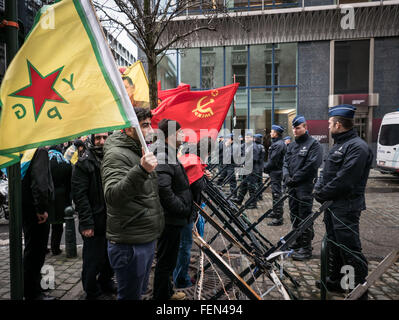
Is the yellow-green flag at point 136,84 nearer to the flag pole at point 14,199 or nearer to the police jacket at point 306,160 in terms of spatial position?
the police jacket at point 306,160

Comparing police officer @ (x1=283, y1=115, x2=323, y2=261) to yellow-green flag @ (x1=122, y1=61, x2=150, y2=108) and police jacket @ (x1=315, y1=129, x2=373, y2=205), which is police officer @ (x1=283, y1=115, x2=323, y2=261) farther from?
yellow-green flag @ (x1=122, y1=61, x2=150, y2=108)

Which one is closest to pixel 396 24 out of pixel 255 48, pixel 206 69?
pixel 255 48

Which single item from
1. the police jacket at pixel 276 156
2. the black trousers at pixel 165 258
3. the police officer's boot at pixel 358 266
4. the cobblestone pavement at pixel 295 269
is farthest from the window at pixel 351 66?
the black trousers at pixel 165 258

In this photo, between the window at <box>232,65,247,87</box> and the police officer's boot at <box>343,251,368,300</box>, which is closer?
the police officer's boot at <box>343,251,368,300</box>

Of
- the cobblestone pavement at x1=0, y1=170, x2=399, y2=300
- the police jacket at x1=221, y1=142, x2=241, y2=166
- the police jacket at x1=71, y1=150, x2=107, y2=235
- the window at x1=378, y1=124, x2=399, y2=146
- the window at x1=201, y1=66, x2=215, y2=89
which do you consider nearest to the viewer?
the police jacket at x1=71, y1=150, x2=107, y2=235

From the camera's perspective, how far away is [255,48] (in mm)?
17312

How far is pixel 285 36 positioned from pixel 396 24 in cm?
609

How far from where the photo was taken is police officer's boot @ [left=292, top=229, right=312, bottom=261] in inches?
178

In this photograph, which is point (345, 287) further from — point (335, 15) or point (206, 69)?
point (335, 15)

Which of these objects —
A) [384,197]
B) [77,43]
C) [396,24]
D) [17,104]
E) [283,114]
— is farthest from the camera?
[283,114]

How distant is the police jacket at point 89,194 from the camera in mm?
3156

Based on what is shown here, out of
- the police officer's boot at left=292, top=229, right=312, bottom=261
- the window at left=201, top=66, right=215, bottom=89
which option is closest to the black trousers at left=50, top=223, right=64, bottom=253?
the police officer's boot at left=292, top=229, right=312, bottom=261

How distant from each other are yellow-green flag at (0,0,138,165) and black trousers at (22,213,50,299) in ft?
6.51

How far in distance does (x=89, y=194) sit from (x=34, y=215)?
650 mm
